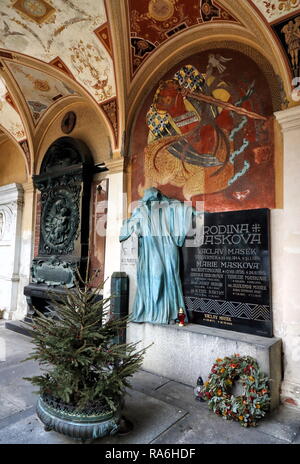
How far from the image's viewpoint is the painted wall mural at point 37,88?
548 cm

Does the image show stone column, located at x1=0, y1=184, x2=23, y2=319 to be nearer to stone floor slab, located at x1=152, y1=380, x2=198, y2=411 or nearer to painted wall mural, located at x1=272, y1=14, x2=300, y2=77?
stone floor slab, located at x1=152, y1=380, x2=198, y2=411

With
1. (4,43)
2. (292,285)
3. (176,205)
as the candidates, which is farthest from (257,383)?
(4,43)

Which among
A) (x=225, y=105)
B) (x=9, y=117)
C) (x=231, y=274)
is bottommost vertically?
(x=231, y=274)

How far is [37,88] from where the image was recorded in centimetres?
588

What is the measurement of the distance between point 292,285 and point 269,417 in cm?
133

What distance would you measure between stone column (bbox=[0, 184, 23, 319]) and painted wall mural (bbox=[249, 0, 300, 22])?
6.11 meters

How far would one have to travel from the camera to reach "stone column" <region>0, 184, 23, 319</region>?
6.95 meters

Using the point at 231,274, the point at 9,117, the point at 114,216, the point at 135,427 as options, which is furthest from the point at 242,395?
the point at 9,117

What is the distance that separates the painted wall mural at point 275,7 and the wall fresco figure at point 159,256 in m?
2.40

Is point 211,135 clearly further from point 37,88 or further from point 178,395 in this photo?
point 37,88

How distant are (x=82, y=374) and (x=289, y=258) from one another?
8.02ft
